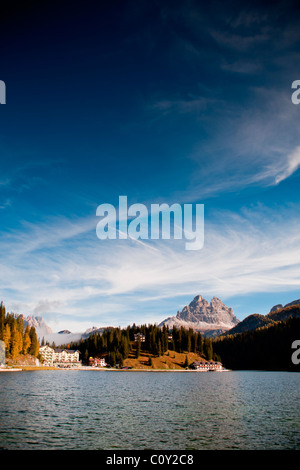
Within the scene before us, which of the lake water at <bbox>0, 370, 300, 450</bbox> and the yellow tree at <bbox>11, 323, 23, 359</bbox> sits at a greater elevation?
the lake water at <bbox>0, 370, 300, 450</bbox>

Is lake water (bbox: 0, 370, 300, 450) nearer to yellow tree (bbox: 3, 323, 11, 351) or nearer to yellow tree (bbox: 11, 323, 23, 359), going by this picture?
yellow tree (bbox: 3, 323, 11, 351)

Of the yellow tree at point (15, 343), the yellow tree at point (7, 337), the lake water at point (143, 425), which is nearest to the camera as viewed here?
the lake water at point (143, 425)

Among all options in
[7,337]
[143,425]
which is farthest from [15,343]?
[143,425]

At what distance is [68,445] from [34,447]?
3623 mm

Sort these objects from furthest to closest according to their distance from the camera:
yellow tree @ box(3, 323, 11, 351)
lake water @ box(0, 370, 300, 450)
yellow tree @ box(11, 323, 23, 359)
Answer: yellow tree @ box(11, 323, 23, 359), yellow tree @ box(3, 323, 11, 351), lake water @ box(0, 370, 300, 450)

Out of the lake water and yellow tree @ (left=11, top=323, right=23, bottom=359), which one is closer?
the lake water

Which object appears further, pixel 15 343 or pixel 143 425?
pixel 15 343

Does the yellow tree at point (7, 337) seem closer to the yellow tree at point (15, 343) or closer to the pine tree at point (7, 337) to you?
the pine tree at point (7, 337)

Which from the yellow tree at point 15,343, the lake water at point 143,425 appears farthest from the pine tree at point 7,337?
the lake water at point 143,425

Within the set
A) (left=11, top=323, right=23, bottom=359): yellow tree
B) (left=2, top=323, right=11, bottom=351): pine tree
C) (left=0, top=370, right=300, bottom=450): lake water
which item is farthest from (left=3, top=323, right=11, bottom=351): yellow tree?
(left=0, top=370, right=300, bottom=450): lake water

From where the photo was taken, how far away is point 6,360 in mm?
180750

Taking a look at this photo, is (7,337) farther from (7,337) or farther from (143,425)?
(143,425)

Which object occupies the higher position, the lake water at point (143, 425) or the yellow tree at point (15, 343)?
the lake water at point (143, 425)
